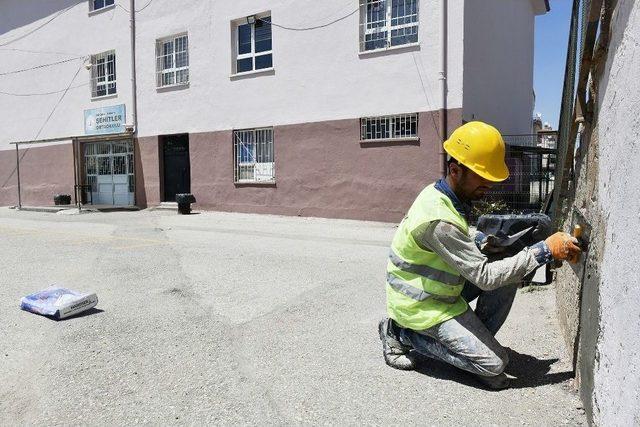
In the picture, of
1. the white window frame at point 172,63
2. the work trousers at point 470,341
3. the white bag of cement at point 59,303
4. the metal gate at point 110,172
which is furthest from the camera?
the metal gate at point 110,172

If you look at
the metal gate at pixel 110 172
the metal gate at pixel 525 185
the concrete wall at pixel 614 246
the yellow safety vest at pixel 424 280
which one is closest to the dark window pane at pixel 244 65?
the metal gate at pixel 110 172

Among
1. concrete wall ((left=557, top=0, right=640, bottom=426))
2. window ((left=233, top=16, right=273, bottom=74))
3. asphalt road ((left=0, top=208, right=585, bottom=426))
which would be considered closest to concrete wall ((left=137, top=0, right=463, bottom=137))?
window ((left=233, top=16, right=273, bottom=74))

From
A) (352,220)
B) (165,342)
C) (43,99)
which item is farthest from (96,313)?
(43,99)

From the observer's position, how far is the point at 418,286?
134 inches

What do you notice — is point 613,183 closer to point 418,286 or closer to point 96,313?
point 418,286

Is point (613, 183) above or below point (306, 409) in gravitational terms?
above

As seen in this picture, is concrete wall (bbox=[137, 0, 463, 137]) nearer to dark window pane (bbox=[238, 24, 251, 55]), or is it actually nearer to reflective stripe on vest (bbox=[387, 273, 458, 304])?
dark window pane (bbox=[238, 24, 251, 55])

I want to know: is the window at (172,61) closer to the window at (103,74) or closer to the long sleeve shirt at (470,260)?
the window at (103,74)

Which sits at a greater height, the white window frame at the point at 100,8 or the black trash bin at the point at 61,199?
the white window frame at the point at 100,8

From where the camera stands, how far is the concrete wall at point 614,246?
6.88 feet

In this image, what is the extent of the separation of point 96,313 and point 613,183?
4539 millimetres

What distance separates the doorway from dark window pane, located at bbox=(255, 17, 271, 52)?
13.2 ft

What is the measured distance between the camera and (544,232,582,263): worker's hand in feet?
9.80

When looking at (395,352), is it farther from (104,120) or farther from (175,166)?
(104,120)
